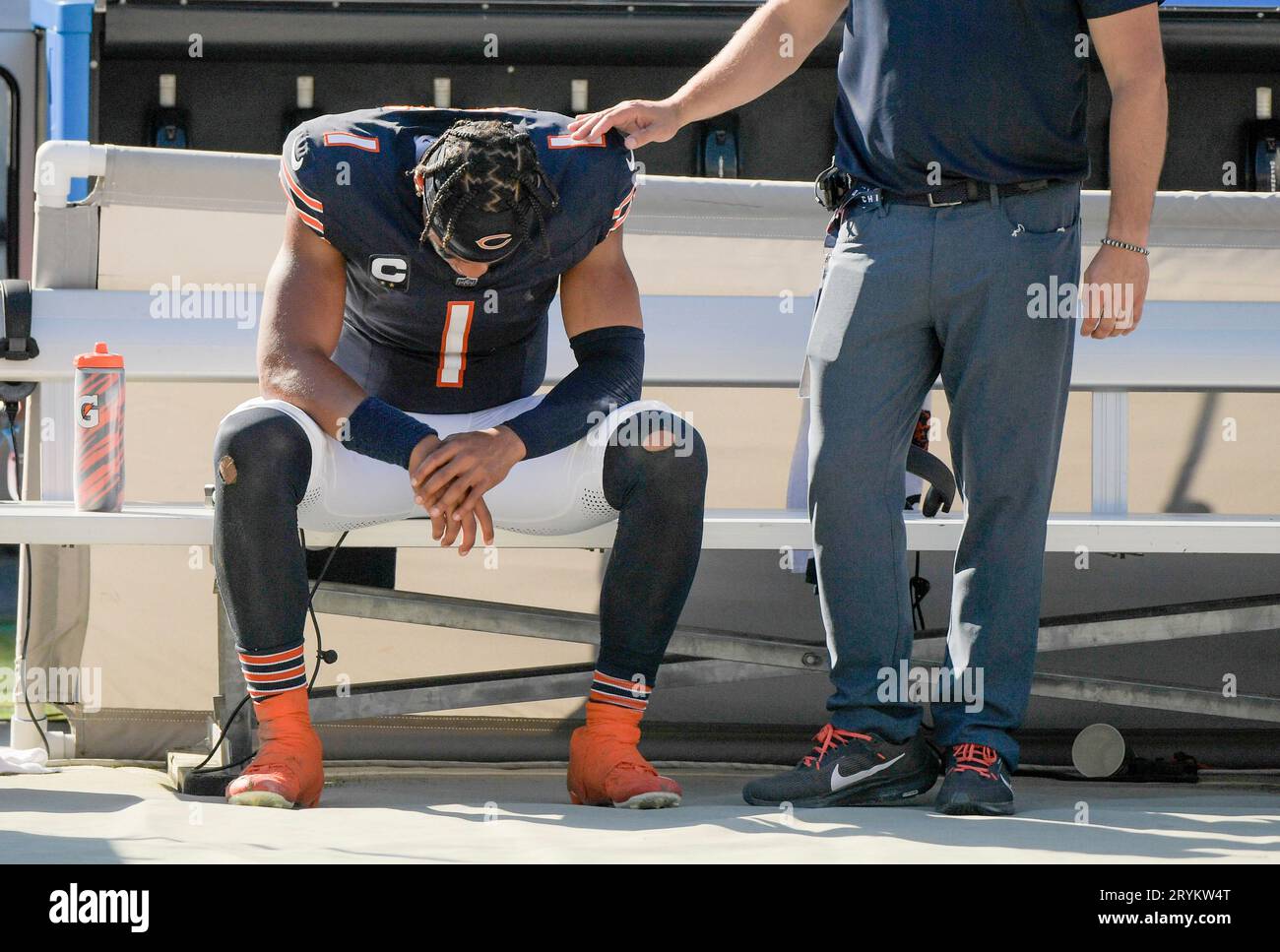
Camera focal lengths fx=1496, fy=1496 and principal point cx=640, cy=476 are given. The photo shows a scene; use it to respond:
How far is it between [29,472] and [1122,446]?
2003 millimetres

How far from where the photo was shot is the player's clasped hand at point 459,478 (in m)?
2.02

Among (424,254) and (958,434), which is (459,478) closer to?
(424,254)

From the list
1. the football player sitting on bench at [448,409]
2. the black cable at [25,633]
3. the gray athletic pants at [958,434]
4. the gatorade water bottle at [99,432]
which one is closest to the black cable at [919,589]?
the gray athletic pants at [958,434]

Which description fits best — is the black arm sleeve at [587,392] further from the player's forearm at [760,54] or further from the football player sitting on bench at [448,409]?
the player's forearm at [760,54]

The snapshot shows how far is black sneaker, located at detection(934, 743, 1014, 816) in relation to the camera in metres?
1.94

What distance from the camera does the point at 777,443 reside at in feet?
9.48

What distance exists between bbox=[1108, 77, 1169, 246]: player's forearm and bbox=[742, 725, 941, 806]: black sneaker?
2.53ft

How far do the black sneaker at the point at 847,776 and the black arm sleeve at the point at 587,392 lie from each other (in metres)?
0.55

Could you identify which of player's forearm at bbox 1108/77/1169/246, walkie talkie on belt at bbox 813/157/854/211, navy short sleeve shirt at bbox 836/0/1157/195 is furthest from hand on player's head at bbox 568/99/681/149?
player's forearm at bbox 1108/77/1169/246

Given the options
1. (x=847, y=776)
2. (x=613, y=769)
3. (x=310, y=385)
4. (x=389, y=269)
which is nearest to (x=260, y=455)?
(x=310, y=385)

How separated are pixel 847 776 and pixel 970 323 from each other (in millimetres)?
634

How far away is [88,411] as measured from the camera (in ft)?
7.76
